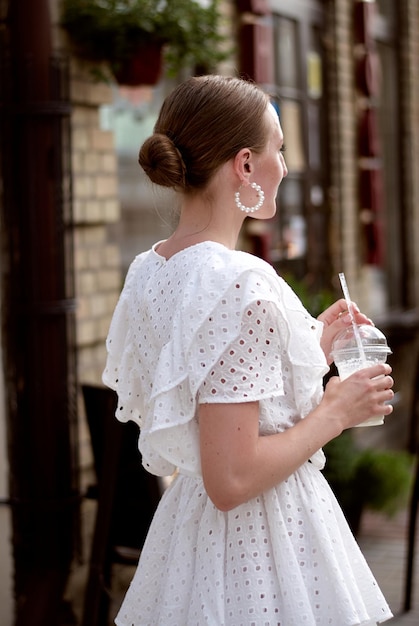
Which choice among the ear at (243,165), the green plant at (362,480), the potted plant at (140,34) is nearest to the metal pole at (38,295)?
the potted plant at (140,34)

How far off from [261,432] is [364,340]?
328 millimetres

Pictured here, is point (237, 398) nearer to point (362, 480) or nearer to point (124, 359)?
point (124, 359)

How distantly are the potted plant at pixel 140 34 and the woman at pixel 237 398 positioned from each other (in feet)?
7.11

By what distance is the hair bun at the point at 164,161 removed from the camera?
7.16ft

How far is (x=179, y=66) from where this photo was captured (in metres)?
4.59

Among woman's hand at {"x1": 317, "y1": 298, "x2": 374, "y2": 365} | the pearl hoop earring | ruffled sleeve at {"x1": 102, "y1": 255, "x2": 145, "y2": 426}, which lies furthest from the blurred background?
woman's hand at {"x1": 317, "y1": 298, "x2": 374, "y2": 365}

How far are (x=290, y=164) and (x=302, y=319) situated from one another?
4902 mm

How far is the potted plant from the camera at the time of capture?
168 inches

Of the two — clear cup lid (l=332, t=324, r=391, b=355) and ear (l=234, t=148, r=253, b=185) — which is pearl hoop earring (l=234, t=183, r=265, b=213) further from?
clear cup lid (l=332, t=324, r=391, b=355)

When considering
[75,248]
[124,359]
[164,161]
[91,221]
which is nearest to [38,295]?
A: [75,248]

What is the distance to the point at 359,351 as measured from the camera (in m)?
2.28

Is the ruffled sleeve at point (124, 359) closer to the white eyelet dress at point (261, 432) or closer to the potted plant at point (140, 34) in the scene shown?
the white eyelet dress at point (261, 432)

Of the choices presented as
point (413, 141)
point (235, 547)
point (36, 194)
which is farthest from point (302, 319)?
point (413, 141)

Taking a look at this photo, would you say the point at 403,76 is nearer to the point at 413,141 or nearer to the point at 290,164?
the point at 413,141
